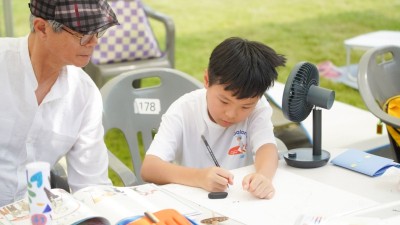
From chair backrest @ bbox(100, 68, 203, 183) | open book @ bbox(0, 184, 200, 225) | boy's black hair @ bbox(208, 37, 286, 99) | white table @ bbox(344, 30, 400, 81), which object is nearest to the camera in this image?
open book @ bbox(0, 184, 200, 225)

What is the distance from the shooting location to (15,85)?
80.7 inches

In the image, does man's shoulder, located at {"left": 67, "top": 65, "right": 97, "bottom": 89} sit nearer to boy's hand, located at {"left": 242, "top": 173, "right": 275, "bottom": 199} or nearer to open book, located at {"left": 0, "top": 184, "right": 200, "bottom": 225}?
open book, located at {"left": 0, "top": 184, "right": 200, "bottom": 225}

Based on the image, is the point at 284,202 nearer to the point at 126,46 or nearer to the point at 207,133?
the point at 207,133

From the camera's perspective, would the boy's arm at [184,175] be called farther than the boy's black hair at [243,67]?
No

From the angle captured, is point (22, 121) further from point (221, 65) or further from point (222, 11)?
point (222, 11)

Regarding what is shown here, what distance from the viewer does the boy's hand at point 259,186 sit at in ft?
6.03

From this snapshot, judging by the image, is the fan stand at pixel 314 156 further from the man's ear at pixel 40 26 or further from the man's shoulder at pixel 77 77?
the man's ear at pixel 40 26

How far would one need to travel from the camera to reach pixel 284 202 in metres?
1.80

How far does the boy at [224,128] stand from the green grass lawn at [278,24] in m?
3.47

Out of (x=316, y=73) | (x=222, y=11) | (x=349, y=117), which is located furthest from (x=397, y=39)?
(x=222, y=11)

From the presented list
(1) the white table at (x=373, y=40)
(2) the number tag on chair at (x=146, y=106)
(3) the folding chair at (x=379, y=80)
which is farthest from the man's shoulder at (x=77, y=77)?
(1) the white table at (x=373, y=40)

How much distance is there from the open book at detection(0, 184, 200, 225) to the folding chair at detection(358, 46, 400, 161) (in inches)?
49.1

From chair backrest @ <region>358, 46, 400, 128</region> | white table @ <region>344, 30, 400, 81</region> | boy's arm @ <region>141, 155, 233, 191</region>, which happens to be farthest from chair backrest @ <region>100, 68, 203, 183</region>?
white table @ <region>344, 30, 400, 81</region>

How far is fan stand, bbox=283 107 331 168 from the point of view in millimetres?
2076
